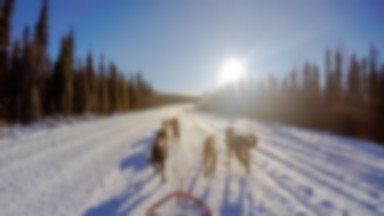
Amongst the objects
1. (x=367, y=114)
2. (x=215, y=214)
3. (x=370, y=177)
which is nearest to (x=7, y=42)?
(x=215, y=214)

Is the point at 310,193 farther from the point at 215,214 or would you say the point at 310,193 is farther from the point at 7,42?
the point at 7,42

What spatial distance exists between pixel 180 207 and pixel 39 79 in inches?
1173

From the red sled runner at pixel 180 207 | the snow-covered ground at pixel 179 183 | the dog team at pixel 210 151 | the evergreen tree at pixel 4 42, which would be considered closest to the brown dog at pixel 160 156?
the dog team at pixel 210 151

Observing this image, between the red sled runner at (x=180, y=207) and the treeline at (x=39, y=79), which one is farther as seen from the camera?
the treeline at (x=39, y=79)

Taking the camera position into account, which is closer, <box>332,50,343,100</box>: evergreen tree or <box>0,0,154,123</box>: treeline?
<box>0,0,154,123</box>: treeline

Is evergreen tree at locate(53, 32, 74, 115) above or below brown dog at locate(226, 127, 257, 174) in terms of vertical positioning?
above

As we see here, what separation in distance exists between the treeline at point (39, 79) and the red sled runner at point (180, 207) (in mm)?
18549

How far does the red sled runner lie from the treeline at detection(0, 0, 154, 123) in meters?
18.5

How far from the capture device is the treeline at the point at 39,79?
67.1ft

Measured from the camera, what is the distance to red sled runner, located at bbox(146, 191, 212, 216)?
3.48m

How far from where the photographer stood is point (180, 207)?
3695 mm

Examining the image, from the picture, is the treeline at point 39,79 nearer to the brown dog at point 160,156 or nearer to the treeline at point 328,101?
the brown dog at point 160,156

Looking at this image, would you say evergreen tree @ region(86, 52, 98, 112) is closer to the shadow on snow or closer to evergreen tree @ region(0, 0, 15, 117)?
evergreen tree @ region(0, 0, 15, 117)

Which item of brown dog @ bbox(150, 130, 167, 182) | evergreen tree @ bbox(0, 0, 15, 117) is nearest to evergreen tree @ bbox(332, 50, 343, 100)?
brown dog @ bbox(150, 130, 167, 182)
